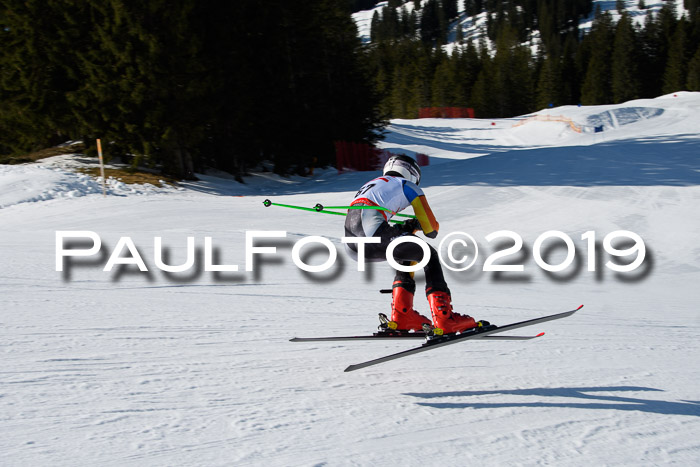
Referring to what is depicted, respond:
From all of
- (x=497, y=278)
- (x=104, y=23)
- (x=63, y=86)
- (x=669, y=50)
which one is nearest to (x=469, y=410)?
(x=497, y=278)

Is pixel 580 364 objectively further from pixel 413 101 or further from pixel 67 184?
pixel 413 101

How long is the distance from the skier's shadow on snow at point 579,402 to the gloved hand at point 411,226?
1318mm

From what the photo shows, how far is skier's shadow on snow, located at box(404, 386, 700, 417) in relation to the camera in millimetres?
4668

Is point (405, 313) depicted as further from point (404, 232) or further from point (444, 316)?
point (404, 232)

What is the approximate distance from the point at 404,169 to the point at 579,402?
2.27 metres

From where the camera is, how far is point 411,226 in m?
5.20

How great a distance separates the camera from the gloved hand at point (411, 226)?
518cm

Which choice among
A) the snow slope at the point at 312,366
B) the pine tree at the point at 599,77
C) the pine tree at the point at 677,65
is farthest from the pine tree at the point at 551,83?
the snow slope at the point at 312,366

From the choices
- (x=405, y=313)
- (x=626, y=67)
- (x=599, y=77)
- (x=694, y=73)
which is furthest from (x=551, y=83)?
(x=405, y=313)

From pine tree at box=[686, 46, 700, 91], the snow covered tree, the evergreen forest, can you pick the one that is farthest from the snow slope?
the snow covered tree

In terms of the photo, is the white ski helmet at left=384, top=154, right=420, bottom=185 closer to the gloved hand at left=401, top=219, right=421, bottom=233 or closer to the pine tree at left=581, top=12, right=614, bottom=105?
the gloved hand at left=401, top=219, right=421, bottom=233

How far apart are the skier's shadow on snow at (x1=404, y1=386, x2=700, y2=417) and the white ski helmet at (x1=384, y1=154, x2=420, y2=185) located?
1744 millimetres

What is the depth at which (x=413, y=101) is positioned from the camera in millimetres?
99125

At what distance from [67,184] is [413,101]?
8600cm
